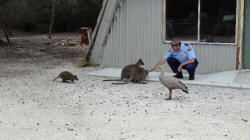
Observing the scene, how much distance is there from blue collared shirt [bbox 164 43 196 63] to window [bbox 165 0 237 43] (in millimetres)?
1282

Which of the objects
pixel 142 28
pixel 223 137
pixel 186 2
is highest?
pixel 186 2

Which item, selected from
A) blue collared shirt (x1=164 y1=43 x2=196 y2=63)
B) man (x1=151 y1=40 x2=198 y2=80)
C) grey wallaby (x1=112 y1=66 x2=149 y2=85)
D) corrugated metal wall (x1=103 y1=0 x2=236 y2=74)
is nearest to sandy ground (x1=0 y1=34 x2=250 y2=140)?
grey wallaby (x1=112 y1=66 x2=149 y2=85)

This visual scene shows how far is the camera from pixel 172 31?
11.8 m

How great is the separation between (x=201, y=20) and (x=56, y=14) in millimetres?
25591

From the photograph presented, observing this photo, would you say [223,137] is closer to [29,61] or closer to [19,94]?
[19,94]

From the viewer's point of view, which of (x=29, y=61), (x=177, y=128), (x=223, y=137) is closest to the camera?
(x=223, y=137)

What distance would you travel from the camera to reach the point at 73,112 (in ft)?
23.5

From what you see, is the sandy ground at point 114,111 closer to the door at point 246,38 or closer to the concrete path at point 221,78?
the concrete path at point 221,78

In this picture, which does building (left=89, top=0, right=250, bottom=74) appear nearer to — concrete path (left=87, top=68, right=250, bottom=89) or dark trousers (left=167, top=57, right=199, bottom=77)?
concrete path (left=87, top=68, right=250, bottom=89)

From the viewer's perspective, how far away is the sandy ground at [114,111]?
5.82 m

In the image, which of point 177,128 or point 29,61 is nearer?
point 177,128

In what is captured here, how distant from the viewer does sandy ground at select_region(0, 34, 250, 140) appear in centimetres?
582

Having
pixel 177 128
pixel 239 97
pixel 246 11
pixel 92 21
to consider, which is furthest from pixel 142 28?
pixel 92 21

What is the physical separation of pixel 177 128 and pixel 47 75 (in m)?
6.45
